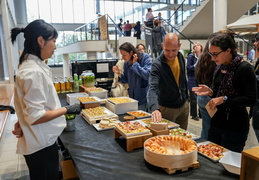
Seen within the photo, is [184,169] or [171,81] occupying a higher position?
[171,81]

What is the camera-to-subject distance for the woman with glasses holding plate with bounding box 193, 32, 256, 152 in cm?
171

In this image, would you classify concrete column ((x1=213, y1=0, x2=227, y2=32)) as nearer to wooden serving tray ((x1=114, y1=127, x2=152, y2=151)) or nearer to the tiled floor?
the tiled floor

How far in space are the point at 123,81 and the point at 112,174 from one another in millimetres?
2223

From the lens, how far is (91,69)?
4.66m

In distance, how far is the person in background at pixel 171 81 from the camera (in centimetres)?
230

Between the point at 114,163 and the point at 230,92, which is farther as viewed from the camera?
the point at 230,92

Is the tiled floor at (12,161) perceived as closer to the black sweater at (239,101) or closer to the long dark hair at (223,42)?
the black sweater at (239,101)

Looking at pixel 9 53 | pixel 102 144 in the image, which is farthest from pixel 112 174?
pixel 9 53

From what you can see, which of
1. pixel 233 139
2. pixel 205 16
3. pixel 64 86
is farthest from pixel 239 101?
pixel 205 16

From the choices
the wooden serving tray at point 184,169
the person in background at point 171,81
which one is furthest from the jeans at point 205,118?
the wooden serving tray at point 184,169

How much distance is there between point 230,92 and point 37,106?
1408 millimetres

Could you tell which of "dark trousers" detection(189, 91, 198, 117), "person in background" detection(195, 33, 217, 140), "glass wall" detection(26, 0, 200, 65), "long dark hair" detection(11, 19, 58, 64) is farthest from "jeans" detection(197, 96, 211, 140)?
"glass wall" detection(26, 0, 200, 65)

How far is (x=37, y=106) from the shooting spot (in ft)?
4.20

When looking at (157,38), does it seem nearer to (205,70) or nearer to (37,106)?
(205,70)
